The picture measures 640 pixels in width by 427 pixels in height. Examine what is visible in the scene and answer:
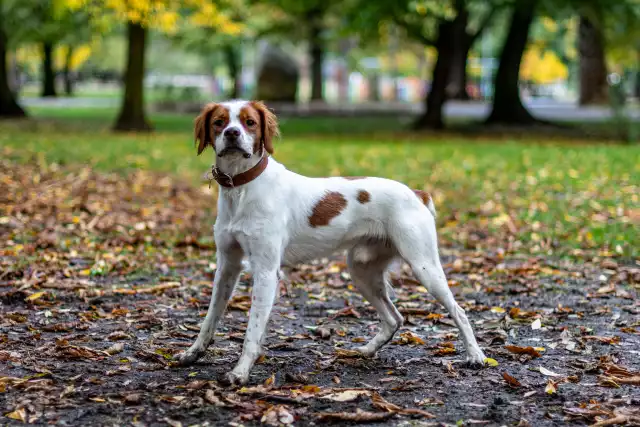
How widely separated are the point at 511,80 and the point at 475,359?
71.1 ft

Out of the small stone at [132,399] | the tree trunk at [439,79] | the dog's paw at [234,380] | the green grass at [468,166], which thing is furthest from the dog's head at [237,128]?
the tree trunk at [439,79]

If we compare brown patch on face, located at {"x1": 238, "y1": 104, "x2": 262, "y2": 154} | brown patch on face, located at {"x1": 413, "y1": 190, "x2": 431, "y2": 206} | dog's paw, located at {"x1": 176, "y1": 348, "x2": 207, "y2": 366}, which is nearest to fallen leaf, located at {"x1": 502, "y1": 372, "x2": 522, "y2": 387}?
brown patch on face, located at {"x1": 413, "y1": 190, "x2": 431, "y2": 206}

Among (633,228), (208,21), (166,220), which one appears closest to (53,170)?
(166,220)

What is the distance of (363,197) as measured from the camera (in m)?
5.34

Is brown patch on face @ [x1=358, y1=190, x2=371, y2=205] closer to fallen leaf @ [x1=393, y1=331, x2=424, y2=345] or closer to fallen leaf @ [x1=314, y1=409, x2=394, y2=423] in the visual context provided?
fallen leaf @ [x1=393, y1=331, x2=424, y2=345]

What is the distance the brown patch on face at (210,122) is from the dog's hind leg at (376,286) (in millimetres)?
1142

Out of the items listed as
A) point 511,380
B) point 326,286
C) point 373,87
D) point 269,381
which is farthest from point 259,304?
point 373,87

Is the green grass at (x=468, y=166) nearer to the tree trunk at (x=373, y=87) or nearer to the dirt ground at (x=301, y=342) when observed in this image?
the dirt ground at (x=301, y=342)

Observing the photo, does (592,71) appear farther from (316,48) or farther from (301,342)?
(301,342)

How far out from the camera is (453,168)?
1566 centimetres

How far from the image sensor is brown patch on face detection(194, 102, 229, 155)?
499cm

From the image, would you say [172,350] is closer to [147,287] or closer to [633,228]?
[147,287]

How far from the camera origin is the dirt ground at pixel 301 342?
4598mm

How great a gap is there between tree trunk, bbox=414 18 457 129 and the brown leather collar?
20.8m
